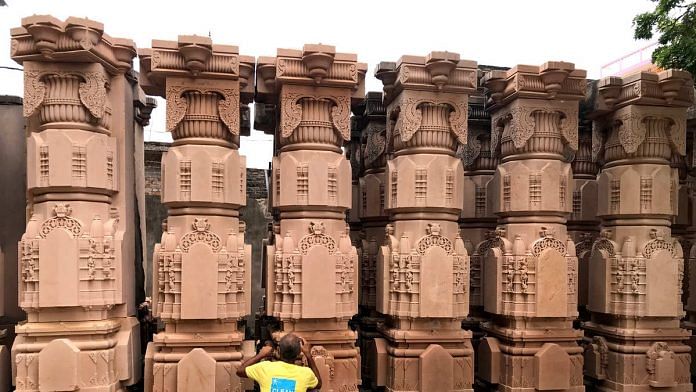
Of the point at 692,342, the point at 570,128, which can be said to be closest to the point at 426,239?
the point at 570,128

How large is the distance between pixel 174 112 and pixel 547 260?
4.14 metres

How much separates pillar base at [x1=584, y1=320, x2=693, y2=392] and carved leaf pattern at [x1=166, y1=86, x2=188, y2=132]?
5290 mm

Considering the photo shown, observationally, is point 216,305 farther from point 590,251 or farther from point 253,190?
point 253,190

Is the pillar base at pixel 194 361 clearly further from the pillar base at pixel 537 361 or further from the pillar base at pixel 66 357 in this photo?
the pillar base at pixel 537 361

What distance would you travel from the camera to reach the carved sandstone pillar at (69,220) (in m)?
4.50

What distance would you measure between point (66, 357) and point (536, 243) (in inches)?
188

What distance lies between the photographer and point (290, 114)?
16.7 feet

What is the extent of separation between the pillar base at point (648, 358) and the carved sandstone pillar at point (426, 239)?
1.76 metres

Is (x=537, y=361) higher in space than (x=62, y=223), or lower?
lower

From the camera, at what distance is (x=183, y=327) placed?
4.92 m

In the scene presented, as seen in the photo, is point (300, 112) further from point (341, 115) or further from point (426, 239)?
point (426, 239)

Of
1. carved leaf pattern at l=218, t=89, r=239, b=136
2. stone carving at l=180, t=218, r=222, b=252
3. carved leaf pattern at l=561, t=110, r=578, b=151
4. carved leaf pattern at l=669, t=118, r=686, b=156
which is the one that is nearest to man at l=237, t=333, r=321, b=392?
stone carving at l=180, t=218, r=222, b=252

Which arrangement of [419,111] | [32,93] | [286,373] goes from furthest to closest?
[419,111], [32,93], [286,373]

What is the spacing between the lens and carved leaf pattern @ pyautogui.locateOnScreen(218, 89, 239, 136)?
4.99m
